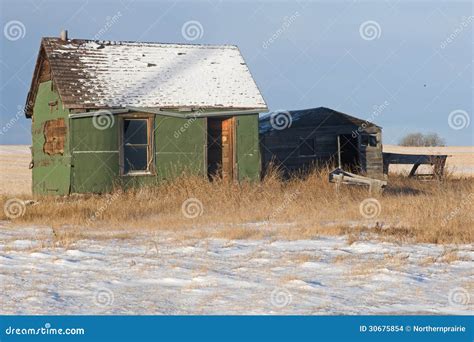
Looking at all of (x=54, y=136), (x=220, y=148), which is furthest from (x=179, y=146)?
(x=54, y=136)

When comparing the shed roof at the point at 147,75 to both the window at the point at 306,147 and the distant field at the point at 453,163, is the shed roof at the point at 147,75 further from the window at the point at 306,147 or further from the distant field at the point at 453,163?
the distant field at the point at 453,163

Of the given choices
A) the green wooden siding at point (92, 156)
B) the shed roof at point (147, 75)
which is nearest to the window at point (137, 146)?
the green wooden siding at point (92, 156)

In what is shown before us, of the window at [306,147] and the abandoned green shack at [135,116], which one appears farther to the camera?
the window at [306,147]

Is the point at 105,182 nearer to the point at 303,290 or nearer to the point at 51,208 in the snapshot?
the point at 51,208

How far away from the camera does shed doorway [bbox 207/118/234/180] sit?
20.1m

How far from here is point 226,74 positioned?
20.9 metres

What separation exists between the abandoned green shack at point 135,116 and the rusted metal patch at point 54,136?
25 mm

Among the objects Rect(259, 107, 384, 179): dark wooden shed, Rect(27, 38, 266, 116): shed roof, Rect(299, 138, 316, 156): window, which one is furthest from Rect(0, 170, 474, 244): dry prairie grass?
Rect(299, 138, 316, 156): window

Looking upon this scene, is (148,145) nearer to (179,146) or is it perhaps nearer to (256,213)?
(179,146)

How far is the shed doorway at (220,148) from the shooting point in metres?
20.1

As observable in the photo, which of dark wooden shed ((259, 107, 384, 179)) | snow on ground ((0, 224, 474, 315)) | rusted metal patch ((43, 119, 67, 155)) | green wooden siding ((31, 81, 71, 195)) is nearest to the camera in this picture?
snow on ground ((0, 224, 474, 315))

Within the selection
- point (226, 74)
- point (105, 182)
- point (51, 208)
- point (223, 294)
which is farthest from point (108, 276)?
point (226, 74)

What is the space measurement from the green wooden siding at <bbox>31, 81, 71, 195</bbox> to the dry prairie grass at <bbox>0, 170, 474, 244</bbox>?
76 centimetres

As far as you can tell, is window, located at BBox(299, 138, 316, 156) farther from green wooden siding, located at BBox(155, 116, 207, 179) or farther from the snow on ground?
the snow on ground
